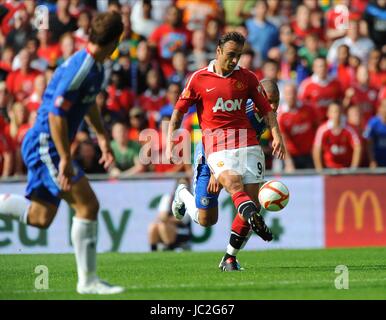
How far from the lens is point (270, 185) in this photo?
38.0 ft

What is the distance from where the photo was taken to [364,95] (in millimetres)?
18812

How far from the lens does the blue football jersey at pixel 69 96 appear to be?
346 inches

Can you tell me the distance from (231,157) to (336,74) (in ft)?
27.4

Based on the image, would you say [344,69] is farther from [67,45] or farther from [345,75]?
[67,45]

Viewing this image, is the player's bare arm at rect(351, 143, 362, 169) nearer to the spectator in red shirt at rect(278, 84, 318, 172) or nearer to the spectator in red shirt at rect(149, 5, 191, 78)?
the spectator in red shirt at rect(278, 84, 318, 172)

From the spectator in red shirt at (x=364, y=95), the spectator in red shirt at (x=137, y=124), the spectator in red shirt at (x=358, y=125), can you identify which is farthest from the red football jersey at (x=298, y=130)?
the spectator in red shirt at (x=137, y=124)

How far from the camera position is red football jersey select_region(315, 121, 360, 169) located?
17.5 m

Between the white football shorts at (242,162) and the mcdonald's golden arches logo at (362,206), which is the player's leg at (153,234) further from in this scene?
the white football shorts at (242,162)

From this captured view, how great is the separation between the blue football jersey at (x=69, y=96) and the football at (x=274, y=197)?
297 centimetres

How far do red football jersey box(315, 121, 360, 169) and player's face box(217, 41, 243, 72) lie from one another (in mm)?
6253

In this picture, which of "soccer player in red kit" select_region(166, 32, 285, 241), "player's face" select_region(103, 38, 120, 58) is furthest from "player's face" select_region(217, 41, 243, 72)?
"player's face" select_region(103, 38, 120, 58)

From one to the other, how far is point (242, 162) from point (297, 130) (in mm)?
6533

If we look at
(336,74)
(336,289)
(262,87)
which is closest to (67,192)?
(336,289)
